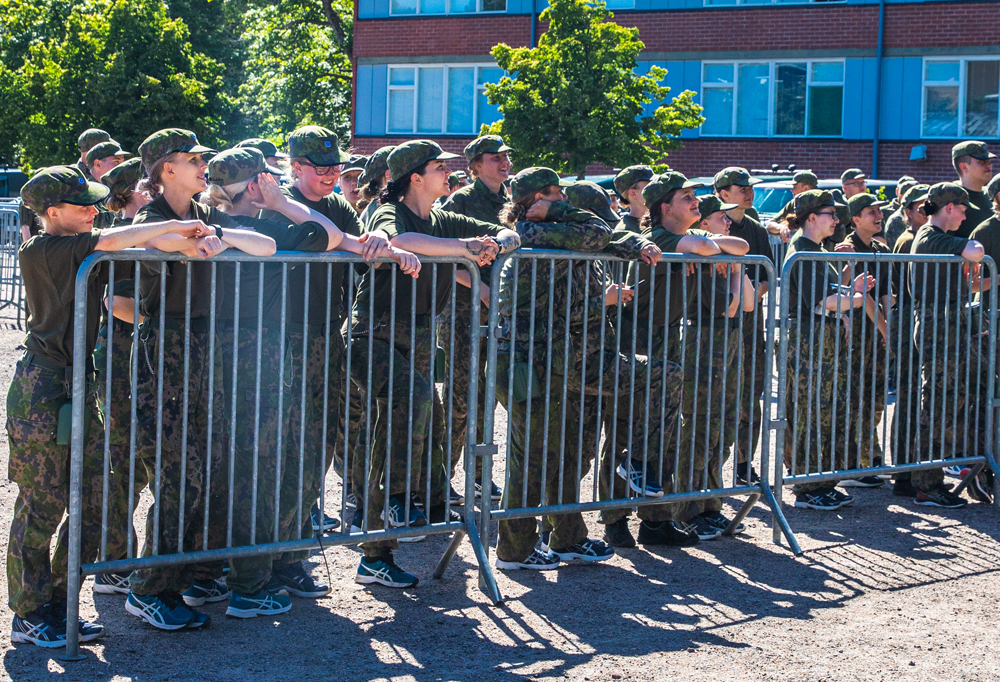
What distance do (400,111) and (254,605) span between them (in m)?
25.6

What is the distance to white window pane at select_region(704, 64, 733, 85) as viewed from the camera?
1056 inches

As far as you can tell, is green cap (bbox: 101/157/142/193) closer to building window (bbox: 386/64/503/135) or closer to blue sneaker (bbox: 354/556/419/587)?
blue sneaker (bbox: 354/556/419/587)

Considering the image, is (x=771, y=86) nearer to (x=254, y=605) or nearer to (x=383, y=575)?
(x=383, y=575)

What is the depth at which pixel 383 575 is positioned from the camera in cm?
557

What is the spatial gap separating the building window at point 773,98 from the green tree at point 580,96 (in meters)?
5.80

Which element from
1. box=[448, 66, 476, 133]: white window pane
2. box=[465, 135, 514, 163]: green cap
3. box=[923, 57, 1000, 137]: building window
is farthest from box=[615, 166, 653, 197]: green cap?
box=[448, 66, 476, 133]: white window pane

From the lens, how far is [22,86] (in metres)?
29.5

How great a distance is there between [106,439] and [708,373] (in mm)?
3146

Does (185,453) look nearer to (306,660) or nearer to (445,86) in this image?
(306,660)

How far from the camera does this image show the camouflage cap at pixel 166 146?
16.3 ft

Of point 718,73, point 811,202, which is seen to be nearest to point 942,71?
point 718,73

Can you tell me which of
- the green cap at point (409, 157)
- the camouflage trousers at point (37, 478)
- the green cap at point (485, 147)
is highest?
the green cap at point (485, 147)

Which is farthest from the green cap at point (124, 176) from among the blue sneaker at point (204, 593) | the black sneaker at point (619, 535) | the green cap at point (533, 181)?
the black sneaker at point (619, 535)

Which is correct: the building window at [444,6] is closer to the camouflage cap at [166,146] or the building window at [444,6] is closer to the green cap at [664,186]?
the green cap at [664,186]
